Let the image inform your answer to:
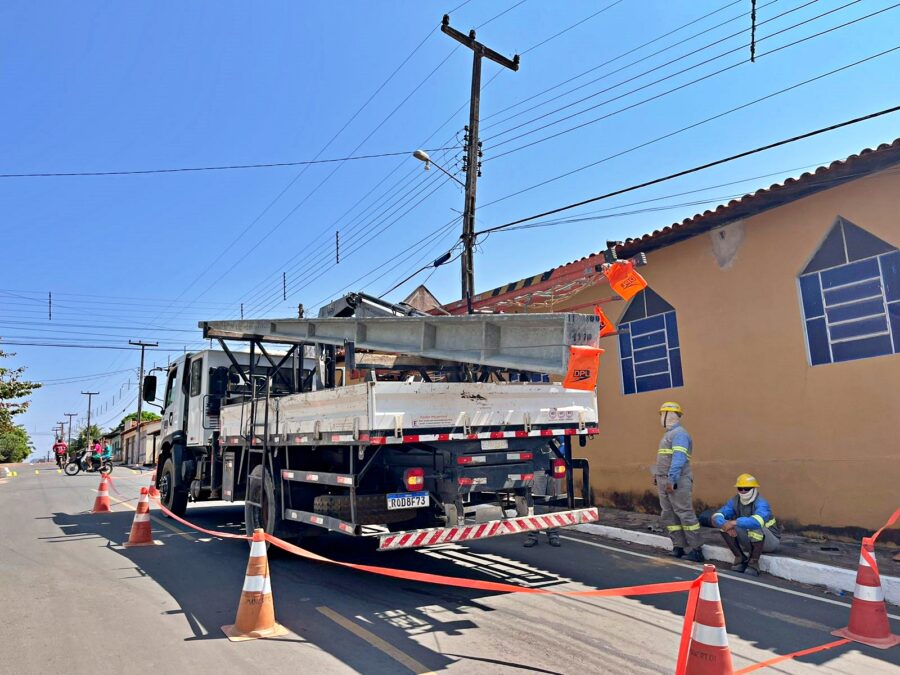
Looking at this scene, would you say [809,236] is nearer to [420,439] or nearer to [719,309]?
[719,309]

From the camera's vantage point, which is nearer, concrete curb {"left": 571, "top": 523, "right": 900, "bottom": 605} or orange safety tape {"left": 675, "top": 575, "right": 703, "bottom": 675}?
orange safety tape {"left": 675, "top": 575, "right": 703, "bottom": 675}

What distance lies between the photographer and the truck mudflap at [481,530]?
17.0 feet

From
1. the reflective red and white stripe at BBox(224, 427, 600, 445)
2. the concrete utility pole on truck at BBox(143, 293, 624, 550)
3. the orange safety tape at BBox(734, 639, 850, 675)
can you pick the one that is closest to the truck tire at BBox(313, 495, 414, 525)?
the concrete utility pole on truck at BBox(143, 293, 624, 550)

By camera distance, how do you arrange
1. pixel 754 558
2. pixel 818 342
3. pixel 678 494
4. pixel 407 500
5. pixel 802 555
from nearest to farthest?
pixel 407 500, pixel 754 558, pixel 802 555, pixel 678 494, pixel 818 342

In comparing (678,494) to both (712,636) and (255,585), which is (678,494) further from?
(255,585)

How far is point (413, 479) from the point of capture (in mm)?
5551

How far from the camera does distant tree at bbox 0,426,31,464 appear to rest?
7150cm

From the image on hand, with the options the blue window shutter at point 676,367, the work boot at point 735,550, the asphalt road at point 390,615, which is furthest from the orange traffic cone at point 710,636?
the blue window shutter at point 676,367

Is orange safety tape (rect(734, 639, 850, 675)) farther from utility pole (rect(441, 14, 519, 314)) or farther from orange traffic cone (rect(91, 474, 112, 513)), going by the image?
orange traffic cone (rect(91, 474, 112, 513))

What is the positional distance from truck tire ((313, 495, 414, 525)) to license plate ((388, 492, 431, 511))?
216 mm

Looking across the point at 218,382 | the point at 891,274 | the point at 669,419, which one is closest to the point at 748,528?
the point at 669,419

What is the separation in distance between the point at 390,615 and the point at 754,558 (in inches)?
155

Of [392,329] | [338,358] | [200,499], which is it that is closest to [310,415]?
[392,329]

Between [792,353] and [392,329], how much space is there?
5.56 metres
